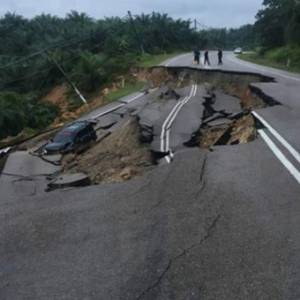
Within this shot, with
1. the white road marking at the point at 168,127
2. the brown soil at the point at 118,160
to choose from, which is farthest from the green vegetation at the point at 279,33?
the brown soil at the point at 118,160

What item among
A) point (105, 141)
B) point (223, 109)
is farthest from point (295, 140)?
point (105, 141)

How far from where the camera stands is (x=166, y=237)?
6.82 meters

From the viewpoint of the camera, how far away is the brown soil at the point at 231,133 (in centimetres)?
1410

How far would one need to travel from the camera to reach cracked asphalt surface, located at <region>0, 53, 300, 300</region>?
18.4 feet

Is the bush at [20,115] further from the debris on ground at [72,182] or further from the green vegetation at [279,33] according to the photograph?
the debris on ground at [72,182]

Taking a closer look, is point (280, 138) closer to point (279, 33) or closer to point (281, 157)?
point (281, 157)

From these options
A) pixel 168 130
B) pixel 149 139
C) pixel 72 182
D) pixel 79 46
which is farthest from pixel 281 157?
pixel 79 46

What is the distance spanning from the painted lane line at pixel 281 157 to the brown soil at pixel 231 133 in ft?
1.97

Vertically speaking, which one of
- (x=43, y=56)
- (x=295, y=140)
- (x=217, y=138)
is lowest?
(x=43, y=56)

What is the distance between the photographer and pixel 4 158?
2342cm

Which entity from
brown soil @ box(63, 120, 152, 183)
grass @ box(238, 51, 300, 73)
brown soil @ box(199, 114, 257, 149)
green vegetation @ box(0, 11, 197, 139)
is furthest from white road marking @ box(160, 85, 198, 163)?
green vegetation @ box(0, 11, 197, 139)

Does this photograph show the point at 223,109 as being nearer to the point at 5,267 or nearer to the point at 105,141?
the point at 105,141

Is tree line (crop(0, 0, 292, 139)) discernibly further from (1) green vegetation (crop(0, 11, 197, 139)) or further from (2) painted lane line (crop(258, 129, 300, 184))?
(2) painted lane line (crop(258, 129, 300, 184))

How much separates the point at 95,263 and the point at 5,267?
Answer: 4.26 feet
